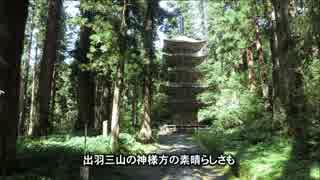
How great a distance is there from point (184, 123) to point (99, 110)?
1656 centimetres

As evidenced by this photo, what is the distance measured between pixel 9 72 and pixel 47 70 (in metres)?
10.8

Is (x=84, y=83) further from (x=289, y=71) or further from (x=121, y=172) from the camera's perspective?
(x=289, y=71)

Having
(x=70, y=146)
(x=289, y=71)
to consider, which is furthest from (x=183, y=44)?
(x=70, y=146)

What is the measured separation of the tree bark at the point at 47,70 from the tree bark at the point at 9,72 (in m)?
9.87

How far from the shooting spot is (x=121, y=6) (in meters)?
18.3

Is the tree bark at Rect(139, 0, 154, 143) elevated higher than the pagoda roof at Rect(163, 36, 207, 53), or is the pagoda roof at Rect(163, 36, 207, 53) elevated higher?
the pagoda roof at Rect(163, 36, 207, 53)

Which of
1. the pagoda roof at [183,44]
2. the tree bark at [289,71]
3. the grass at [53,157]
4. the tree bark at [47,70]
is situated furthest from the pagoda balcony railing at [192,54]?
the tree bark at [289,71]

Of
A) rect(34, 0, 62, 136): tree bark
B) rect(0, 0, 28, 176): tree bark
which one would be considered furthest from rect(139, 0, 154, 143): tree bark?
rect(0, 0, 28, 176): tree bark

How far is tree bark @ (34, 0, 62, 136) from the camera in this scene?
752 inches

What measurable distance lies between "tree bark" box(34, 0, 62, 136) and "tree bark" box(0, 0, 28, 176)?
9.87 m

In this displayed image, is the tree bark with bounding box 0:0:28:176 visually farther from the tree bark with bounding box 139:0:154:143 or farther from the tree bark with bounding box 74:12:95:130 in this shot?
the tree bark with bounding box 74:12:95:130

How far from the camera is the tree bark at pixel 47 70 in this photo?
19.1 meters

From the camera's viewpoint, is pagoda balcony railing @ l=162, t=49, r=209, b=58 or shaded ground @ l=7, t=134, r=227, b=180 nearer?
shaded ground @ l=7, t=134, r=227, b=180

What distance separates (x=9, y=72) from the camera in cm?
903
